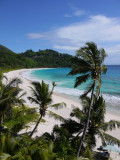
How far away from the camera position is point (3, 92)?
753cm

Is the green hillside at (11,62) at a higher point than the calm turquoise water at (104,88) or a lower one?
higher

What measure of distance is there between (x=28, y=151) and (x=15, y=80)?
4.67m

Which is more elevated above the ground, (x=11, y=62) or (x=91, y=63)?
(x=11, y=62)

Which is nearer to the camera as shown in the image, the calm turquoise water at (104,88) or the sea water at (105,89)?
the sea water at (105,89)

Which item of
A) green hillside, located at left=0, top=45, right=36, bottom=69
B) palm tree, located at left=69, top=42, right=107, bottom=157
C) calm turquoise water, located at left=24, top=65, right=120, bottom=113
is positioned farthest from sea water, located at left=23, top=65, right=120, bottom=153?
green hillside, located at left=0, top=45, right=36, bottom=69

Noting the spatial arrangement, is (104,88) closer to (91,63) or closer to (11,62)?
(91,63)

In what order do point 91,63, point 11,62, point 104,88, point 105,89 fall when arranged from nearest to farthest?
point 91,63
point 105,89
point 104,88
point 11,62

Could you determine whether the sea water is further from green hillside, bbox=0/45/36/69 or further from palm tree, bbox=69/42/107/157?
green hillside, bbox=0/45/36/69

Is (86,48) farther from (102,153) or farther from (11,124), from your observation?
(102,153)

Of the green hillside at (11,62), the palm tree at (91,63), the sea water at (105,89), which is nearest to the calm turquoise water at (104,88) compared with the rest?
the sea water at (105,89)

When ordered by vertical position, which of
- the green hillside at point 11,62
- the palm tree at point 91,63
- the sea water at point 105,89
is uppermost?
the green hillside at point 11,62

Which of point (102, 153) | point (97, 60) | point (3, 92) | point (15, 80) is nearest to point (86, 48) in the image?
point (97, 60)

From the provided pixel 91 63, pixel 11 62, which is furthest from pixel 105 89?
pixel 11 62

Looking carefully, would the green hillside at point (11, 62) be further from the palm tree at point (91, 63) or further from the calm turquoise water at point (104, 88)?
the palm tree at point (91, 63)
